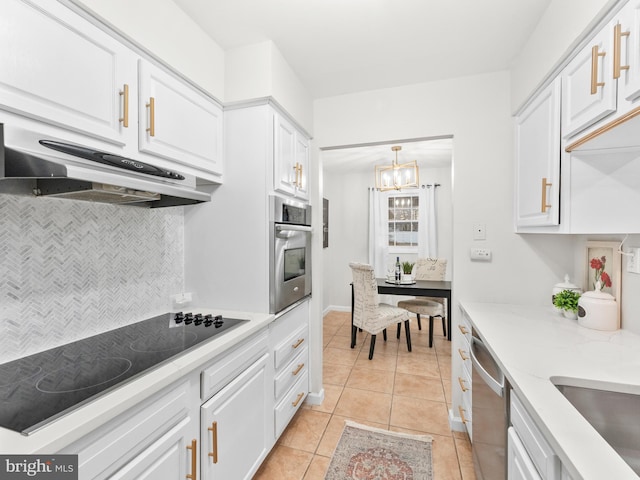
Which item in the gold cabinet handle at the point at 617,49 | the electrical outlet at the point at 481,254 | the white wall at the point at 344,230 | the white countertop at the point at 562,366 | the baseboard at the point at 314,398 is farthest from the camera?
the white wall at the point at 344,230

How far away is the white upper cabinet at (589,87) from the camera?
1101 mm

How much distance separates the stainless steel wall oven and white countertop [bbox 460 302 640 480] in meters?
1.10

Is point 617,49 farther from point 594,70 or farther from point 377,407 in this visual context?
point 377,407

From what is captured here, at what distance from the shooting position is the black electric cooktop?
2.67 feet

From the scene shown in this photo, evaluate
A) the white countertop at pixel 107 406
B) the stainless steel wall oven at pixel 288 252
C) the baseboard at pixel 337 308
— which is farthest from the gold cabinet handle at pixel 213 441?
the baseboard at pixel 337 308

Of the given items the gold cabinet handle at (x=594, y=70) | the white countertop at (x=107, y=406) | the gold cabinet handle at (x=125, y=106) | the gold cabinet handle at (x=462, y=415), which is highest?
the gold cabinet handle at (x=594, y=70)

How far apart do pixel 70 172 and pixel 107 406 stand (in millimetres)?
678

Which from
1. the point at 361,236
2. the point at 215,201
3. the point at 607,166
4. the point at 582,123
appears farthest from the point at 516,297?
the point at 361,236

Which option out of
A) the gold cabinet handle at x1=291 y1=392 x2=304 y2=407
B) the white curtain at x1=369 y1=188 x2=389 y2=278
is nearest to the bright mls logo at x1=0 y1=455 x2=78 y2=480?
the gold cabinet handle at x1=291 y1=392 x2=304 y2=407

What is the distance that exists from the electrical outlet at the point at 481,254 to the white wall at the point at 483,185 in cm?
3

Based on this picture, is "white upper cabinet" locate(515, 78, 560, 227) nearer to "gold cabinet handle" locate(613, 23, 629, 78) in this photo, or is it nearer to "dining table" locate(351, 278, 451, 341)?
"gold cabinet handle" locate(613, 23, 629, 78)

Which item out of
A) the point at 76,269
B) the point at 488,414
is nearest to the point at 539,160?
the point at 488,414

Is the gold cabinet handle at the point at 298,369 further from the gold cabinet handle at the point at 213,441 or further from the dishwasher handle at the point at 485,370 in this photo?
the dishwasher handle at the point at 485,370

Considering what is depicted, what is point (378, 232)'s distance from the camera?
16.8ft
